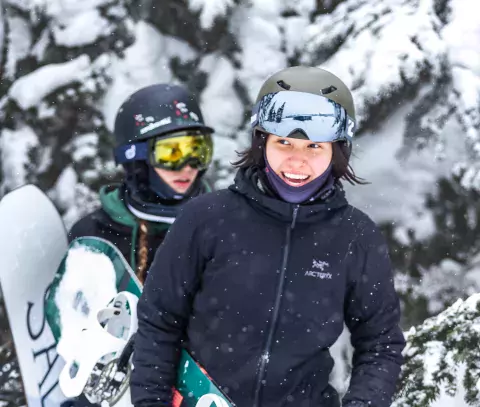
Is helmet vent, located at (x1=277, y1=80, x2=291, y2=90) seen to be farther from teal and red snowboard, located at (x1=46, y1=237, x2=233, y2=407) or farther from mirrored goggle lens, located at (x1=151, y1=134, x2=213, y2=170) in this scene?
mirrored goggle lens, located at (x1=151, y1=134, x2=213, y2=170)

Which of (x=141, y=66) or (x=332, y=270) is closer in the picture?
(x=332, y=270)

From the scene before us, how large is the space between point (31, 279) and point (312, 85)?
2.93m

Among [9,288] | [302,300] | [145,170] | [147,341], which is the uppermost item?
[302,300]

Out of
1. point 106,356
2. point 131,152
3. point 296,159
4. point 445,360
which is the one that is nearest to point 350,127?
point 296,159

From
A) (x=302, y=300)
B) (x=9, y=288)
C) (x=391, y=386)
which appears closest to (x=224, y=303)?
(x=302, y=300)

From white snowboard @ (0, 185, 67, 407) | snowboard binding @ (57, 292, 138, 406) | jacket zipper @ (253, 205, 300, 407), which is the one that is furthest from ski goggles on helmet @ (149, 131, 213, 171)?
jacket zipper @ (253, 205, 300, 407)

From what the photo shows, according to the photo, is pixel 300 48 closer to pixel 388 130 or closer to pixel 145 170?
pixel 388 130

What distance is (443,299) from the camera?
4.96 m

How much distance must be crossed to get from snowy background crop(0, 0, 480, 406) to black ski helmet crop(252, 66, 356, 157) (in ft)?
7.85

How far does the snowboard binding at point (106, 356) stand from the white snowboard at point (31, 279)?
3.88 feet

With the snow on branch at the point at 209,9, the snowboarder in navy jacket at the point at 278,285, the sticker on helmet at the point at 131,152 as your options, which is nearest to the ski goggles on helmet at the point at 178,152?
the sticker on helmet at the point at 131,152

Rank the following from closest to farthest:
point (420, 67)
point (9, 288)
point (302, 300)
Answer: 1. point (302, 300)
2. point (9, 288)
3. point (420, 67)

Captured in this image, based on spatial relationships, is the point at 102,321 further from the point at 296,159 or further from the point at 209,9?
the point at 209,9

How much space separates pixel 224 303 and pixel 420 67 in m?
3.14
